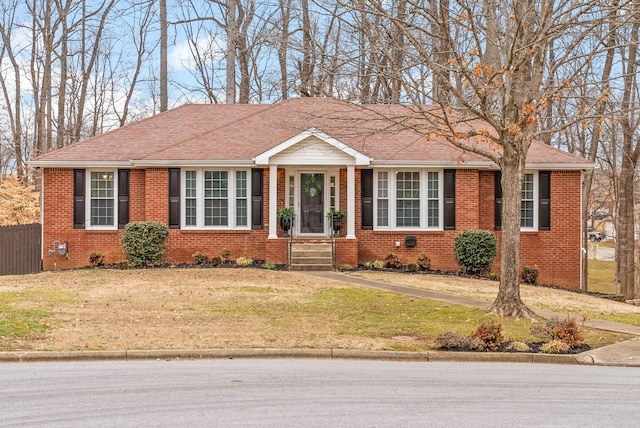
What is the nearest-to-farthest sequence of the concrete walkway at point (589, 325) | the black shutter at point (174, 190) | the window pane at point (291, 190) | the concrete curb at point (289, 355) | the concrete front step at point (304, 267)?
the concrete curb at point (289, 355) < the concrete walkway at point (589, 325) < the concrete front step at point (304, 267) < the black shutter at point (174, 190) < the window pane at point (291, 190)

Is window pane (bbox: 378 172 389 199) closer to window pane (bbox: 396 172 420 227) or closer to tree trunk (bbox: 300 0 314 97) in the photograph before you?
window pane (bbox: 396 172 420 227)

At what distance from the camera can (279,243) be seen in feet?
67.3

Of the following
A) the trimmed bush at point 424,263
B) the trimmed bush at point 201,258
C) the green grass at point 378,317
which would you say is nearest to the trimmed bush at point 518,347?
the green grass at point 378,317

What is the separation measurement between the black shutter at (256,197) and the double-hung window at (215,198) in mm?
249

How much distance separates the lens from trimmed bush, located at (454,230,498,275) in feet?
65.9

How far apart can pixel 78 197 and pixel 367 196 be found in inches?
370

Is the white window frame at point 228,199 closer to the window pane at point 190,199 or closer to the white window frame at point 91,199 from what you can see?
the window pane at point 190,199

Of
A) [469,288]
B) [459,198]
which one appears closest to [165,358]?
[469,288]

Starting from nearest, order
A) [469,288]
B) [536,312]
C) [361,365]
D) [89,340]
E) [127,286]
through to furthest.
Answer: [361,365]
[89,340]
[536,312]
[127,286]
[469,288]

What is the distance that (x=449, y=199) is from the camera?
21219 mm


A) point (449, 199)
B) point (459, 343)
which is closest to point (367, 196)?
point (449, 199)

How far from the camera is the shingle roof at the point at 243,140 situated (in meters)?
20.9

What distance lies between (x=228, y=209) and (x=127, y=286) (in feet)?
19.4

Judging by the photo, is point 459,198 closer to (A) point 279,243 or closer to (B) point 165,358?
(A) point 279,243
